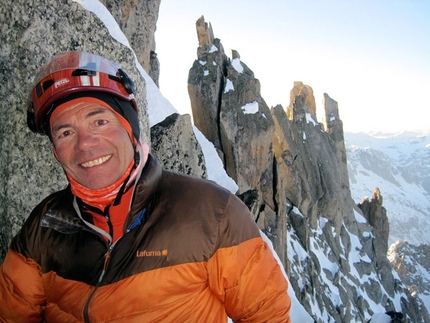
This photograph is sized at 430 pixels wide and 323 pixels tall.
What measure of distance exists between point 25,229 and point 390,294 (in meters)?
69.6

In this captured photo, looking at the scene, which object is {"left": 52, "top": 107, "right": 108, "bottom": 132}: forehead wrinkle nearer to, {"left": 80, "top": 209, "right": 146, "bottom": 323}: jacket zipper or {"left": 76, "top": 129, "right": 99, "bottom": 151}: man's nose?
{"left": 76, "top": 129, "right": 99, "bottom": 151}: man's nose

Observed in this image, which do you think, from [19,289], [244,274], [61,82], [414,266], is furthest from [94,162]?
[414,266]

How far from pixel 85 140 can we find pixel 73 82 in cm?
62

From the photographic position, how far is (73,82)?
293 centimetres

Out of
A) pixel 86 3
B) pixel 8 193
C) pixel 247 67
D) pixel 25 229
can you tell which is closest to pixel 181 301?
pixel 25 229

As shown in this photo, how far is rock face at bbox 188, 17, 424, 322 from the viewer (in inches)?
1270

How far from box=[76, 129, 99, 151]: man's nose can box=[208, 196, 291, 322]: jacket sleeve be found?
1408 mm

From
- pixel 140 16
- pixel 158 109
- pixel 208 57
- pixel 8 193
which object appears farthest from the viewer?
pixel 208 57

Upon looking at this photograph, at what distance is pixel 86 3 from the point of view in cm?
1021

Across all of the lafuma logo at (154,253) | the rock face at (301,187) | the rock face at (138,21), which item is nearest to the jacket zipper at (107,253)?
the lafuma logo at (154,253)

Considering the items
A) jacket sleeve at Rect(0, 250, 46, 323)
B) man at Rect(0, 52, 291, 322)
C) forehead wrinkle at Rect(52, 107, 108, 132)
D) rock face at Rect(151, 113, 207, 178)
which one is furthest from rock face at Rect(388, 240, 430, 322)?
forehead wrinkle at Rect(52, 107, 108, 132)

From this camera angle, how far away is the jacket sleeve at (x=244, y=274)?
2.66m

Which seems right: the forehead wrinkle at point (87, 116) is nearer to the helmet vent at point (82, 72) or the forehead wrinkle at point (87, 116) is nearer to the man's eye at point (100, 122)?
the man's eye at point (100, 122)

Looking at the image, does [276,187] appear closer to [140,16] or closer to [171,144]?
[140,16]
